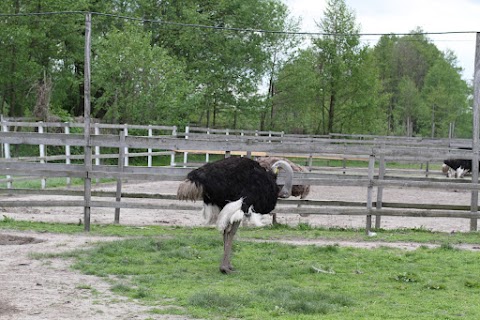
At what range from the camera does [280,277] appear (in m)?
8.27

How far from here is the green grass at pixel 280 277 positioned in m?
6.74

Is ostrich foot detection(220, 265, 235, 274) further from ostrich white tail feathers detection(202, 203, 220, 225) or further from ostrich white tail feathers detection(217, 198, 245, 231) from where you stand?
ostrich white tail feathers detection(202, 203, 220, 225)

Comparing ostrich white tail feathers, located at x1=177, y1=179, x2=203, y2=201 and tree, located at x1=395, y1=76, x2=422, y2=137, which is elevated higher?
tree, located at x1=395, y1=76, x2=422, y2=137

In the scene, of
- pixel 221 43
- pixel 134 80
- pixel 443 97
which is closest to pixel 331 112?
pixel 221 43

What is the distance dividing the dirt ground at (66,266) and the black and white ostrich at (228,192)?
148cm

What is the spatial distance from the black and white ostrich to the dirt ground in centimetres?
148

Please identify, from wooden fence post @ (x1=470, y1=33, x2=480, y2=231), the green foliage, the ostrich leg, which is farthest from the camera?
the green foliage

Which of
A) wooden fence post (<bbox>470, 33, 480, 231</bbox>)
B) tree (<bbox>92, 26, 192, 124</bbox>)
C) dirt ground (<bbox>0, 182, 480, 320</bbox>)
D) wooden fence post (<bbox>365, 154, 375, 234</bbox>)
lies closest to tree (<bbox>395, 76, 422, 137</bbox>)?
tree (<bbox>92, 26, 192, 124</bbox>)

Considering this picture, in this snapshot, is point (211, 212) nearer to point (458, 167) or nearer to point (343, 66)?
point (458, 167)

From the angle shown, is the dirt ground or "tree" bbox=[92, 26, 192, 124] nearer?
the dirt ground

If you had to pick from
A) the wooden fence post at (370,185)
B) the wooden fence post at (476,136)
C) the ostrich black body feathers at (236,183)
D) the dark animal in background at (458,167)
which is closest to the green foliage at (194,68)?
the dark animal in background at (458,167)

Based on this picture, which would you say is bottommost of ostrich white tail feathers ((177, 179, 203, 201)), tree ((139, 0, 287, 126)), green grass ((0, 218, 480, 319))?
green grass ((0, 218, 480, 319))

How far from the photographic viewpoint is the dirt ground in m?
6.48

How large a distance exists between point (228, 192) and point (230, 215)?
0.92 feet
